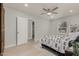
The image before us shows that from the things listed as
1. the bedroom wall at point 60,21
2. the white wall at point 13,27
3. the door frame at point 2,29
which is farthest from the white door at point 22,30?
the bedroom wall at point 60,21

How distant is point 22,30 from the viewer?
2902mm

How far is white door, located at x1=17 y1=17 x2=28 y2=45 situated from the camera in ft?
9.51

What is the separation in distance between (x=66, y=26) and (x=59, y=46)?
1.95 ft

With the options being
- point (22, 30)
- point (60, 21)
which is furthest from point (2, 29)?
point (60, 21)

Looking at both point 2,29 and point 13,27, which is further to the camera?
point 13,27

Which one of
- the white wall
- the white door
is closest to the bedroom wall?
the white wall

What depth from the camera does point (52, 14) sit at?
2.74 m

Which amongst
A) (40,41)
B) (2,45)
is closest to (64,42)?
(40,41)

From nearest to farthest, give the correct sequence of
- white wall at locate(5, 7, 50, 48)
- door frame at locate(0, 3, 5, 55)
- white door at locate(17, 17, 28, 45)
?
door frame at locate(0, 3, 5, 55) < white wall at locate(5, 7, 50, 48) < white door at locate(17, 17, 28, 45)

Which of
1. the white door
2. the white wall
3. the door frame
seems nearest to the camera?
the door frame

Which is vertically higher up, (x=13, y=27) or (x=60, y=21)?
(x=60, y=21)

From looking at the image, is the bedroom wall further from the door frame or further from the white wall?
the door frame

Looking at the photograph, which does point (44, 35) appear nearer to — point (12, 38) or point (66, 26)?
point (66, 26)

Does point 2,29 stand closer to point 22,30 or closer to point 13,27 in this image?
point 13,27
